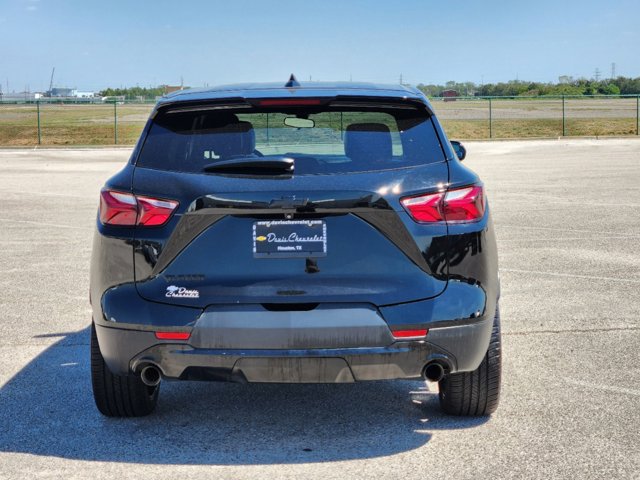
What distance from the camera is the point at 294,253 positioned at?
4316mm

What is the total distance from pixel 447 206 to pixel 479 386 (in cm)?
101

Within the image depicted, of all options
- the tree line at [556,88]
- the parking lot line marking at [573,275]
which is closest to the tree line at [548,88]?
the tree line at [556,88]

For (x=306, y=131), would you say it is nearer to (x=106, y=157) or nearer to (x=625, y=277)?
(x=625, y=277)

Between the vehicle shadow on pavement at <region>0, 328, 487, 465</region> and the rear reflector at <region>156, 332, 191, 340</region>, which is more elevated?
the rear reflector at <region>156, 332, 191, 340</region>

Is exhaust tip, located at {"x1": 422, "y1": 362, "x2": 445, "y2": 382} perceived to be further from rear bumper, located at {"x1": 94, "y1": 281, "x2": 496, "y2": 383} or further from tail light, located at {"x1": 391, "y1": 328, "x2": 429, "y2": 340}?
tail light, located at {"x1": 391, "y1": 328, "x2": 429, "y2": 340}

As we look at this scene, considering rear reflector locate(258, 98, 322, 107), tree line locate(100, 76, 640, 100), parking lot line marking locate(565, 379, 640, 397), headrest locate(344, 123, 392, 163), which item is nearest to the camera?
headrest locate(344, 123, 392, 163)

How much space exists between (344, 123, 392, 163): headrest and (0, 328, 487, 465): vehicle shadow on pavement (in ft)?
4.42

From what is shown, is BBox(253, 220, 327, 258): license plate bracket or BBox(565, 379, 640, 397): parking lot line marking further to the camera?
BBox(565, 379, 640, 397): parking lot line marking

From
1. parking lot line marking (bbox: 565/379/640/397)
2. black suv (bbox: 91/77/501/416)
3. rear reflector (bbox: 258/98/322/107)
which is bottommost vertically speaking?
parking lot line marking (bbox: 565/379/640/397)

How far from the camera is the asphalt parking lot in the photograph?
4426 mm

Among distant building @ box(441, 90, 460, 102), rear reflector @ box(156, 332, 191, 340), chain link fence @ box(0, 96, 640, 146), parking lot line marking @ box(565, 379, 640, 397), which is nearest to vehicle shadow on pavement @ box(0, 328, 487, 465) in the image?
rear reflector @ box(156, 332, 191, 340)

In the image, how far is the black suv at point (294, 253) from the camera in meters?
4.32

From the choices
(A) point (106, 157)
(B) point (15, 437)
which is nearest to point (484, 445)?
(B) point (15, 437)

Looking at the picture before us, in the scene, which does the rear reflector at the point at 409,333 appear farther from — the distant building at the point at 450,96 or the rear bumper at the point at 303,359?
the distant building at the point at 450,96
